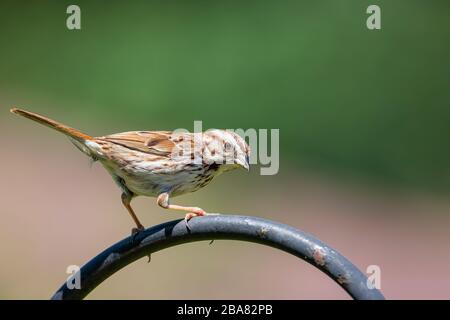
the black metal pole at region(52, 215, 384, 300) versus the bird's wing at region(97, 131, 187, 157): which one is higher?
the bird's wing at region(97, 131, 187, 157)

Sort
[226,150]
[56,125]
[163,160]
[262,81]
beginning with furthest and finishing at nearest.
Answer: [262,81], [163,160], [226,150], [56,125]

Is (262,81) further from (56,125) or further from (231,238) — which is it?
(231,238)

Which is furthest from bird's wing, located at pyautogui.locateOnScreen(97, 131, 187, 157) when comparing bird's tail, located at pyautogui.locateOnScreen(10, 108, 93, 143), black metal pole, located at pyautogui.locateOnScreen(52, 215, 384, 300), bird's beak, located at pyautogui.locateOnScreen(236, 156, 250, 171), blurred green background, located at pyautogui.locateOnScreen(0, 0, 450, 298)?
blurred green background, located at pyautogui.locateOnScreen(0, 0, 450, 298)

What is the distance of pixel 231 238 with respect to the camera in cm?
335

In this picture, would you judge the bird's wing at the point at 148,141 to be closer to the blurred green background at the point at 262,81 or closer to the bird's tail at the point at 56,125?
the bird's tail at the point at 56,125

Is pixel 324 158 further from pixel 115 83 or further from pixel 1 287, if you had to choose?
pixel 1 287

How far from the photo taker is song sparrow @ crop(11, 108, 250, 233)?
176 inches

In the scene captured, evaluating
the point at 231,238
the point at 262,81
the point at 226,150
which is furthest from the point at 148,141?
the point at 262,81

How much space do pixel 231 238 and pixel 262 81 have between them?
289 inches

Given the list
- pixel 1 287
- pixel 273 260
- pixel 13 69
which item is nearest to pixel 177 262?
pixel 273 260

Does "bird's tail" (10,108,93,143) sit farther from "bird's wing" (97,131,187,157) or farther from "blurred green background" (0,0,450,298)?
"blurred green background" (0,0,450,298)

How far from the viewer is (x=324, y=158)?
9898 millimetres

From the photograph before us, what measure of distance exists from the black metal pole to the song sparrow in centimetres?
83
